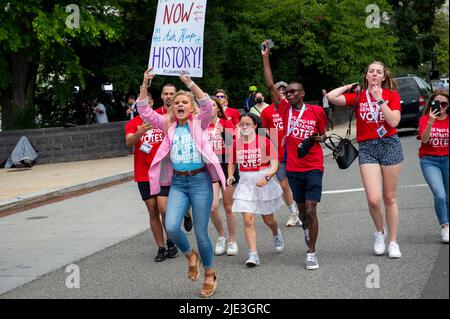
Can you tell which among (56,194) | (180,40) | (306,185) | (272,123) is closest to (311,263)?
(306,185)

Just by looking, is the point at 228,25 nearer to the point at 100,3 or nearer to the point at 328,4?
the point at 328,4

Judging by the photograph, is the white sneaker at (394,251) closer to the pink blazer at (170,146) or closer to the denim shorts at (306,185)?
the denim shorts at (306,185)

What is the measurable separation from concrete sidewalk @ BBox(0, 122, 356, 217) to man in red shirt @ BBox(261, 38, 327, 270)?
22.6 feet

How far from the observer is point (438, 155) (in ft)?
27.5

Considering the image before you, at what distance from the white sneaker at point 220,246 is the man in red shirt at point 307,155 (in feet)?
3.73

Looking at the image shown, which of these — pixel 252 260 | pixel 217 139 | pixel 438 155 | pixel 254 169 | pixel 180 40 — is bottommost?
pixel 252 260

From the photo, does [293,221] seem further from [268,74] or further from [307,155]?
[268,74]

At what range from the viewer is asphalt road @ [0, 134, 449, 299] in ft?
21.8

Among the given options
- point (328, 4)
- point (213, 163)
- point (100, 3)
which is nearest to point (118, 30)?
point (100, 3)

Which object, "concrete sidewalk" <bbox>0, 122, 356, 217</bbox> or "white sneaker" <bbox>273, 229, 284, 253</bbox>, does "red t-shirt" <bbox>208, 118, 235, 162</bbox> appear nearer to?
"white sneaker" <bbox>273, 229, 284, 253</bbox>

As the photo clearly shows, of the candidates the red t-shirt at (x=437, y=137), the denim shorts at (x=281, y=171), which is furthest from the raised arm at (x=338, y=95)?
the denim shorts at (x=281, y=171)

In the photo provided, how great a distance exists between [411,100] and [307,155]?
18245 mm

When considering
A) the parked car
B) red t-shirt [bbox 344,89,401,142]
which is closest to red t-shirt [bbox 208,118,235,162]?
red t-shirt [bbox 344,89,401,142]
